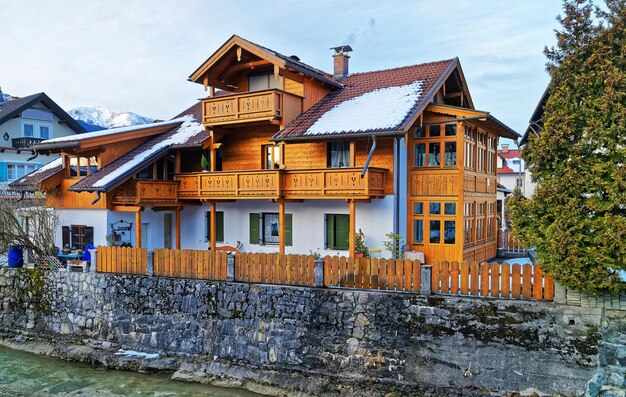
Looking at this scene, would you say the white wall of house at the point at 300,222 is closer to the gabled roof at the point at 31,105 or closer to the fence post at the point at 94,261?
the fence post at the point at 94,261

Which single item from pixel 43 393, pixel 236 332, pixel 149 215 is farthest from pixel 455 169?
pixel 43 393

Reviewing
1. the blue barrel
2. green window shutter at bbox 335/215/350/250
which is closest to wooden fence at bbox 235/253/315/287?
green window shutter at bbox 335/215/350/250

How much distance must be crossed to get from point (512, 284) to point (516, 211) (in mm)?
1992

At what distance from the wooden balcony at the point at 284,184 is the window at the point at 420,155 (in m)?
1.94

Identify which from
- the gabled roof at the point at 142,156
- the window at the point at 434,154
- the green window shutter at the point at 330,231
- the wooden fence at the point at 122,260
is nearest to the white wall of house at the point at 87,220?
the gabled roof at the point at 142,156

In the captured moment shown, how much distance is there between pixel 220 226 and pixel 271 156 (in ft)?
14.5

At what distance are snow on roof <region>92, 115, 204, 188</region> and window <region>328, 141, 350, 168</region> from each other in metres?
7.07

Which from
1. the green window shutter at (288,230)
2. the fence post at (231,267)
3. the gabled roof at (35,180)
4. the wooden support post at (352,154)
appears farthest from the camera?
the gabled roof at (35,180)

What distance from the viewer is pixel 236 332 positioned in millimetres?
15555

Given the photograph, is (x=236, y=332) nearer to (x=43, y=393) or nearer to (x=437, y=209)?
(x=43, y=393)

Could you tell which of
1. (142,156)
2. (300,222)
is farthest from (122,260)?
(300,222)

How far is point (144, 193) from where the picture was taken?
69.8 feet

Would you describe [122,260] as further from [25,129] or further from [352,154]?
[25,129]

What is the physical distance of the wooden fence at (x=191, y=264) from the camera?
54.0 feet
